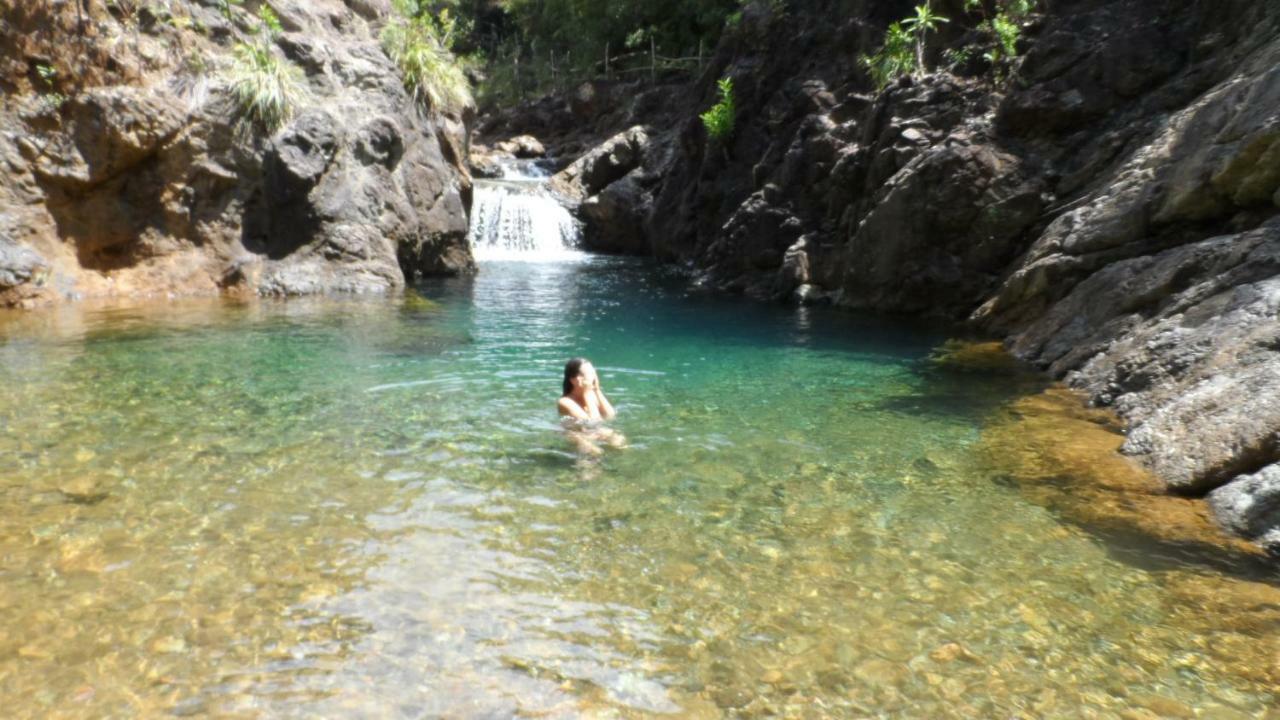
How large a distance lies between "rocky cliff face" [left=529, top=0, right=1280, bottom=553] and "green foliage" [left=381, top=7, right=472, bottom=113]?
7515mm

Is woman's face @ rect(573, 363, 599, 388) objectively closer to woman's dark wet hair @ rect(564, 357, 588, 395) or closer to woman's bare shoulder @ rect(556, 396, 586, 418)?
woman's dark wet hair @ rect(564, 357, 588, 395)

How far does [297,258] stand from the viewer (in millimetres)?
17406

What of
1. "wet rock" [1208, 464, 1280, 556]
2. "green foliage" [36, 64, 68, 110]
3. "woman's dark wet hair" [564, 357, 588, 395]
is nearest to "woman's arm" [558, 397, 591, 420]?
"woman's dark wet hair" [564, 357, 588, 395]

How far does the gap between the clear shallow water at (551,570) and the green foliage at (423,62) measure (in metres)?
14.3

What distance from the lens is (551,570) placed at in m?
4.84

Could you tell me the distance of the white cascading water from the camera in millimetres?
28578

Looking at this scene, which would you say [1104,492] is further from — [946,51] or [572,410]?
[946,51]

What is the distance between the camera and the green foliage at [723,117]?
2350cm

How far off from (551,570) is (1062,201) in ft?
41.7

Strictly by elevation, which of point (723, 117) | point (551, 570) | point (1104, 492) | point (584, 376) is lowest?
point (551, 570)

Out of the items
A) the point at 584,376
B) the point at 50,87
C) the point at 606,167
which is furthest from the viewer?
the point at 606,167

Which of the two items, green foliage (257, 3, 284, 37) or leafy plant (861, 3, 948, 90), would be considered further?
leafy plant (861, 3, 948, 90)


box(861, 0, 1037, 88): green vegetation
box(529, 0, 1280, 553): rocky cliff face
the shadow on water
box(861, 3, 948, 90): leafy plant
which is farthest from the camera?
box(861, 3, 948, 90): leafy plant

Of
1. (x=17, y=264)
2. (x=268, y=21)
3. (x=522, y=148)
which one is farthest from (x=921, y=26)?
(x=522, y=148)
